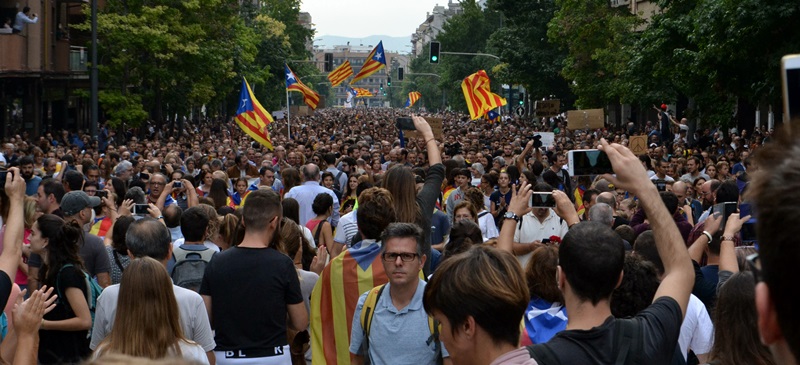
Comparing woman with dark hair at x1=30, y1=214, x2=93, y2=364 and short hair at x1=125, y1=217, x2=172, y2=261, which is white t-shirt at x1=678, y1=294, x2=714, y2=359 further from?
woman with dark hair at x1=30, y1=214, x2=93, y2=364

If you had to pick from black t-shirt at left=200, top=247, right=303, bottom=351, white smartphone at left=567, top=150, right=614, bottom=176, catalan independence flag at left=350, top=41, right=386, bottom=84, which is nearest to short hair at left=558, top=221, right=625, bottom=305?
black t-shirt at left=200, top=247, right=303, bottom=351

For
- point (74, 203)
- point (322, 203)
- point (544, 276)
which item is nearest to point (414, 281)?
point (544, 276)

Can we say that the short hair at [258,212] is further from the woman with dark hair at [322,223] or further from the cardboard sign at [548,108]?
the cardboard sign at [548,108]

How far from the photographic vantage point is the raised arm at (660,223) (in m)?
3.71

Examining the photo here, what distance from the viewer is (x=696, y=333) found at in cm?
540

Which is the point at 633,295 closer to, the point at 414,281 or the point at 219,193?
the point at 414,281

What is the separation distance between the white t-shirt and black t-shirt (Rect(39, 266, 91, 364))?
323 cm

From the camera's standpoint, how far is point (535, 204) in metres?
8.27

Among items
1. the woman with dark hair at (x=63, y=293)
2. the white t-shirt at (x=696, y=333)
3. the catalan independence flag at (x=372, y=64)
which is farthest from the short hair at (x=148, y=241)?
the catalan independence flag at (x=372, y=64)

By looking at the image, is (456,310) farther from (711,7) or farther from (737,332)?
(711,7)

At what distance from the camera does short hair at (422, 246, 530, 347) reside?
11.8 ft

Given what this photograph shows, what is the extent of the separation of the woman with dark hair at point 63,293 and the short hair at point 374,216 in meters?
1.56

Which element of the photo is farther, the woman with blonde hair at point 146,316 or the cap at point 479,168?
the cap at point 479,168

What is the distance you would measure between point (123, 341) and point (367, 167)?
15119 millimetres
